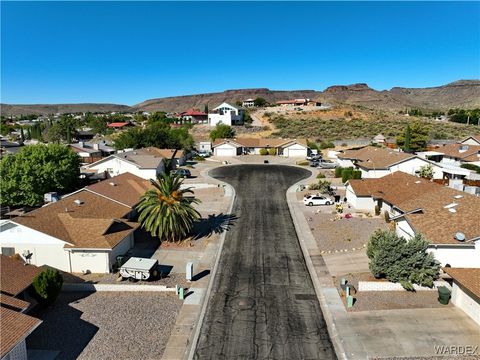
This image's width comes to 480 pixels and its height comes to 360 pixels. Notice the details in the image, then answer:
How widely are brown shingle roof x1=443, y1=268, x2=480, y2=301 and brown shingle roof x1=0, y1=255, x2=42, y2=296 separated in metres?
25.3

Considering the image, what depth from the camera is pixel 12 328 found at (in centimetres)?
1636

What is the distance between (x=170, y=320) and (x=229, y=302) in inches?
154

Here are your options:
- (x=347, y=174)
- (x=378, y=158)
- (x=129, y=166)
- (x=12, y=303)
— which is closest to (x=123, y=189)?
(x=129, y=166)

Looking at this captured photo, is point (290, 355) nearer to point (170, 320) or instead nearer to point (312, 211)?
point (170, 320)

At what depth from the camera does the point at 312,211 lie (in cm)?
4272

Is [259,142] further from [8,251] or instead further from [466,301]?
[466,301]

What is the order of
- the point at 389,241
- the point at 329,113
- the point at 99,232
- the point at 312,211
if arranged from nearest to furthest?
the point at 389,241 < the point at 99,232 < the point at 312,211 < the point at 329,113

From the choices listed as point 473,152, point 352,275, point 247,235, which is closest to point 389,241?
point 352,275

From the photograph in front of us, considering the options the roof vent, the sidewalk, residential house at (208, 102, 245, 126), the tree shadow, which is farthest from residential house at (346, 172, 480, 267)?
residential house at (208, 102, 245, 126)

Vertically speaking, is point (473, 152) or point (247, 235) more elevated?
point (473, 152)

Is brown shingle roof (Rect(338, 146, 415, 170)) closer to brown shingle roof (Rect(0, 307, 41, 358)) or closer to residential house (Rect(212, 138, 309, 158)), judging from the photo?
residential house (Rect(212, 138, 309, 158))

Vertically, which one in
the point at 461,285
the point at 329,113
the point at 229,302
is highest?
the point at 329,113

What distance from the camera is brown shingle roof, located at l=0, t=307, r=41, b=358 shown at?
50.4 feet

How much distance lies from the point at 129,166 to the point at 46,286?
36.2 meters
